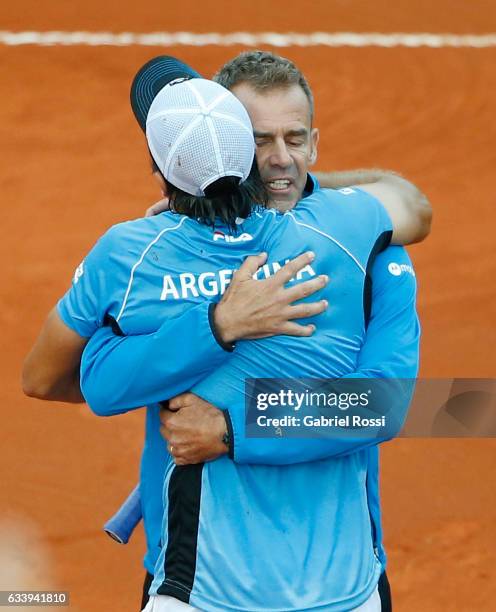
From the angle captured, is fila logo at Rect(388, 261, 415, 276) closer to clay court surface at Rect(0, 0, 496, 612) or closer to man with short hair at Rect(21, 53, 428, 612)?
man with short hair at Rect(21, 53, 428, 612)

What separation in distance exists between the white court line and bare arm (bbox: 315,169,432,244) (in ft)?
24.4

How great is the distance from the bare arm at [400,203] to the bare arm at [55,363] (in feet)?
3.71

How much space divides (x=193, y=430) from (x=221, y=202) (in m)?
0.71

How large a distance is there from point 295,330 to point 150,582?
3.14 ft

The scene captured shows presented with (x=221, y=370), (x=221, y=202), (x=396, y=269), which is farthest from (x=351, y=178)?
(x=221, y=370)

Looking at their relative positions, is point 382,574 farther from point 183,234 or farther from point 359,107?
point 359,107

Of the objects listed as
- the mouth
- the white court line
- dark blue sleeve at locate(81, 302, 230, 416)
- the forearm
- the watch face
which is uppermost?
the white court line

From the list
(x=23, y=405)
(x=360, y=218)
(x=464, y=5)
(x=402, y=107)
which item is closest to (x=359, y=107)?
(x=402, y=107)

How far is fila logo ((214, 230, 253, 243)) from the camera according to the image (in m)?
3.51

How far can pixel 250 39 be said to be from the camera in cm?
1166

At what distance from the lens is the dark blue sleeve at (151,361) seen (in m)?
3.36

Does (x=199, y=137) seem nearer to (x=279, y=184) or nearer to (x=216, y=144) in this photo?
(x=216, y=144)

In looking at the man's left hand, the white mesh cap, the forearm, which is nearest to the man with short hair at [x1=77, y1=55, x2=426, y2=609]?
the man's left hand

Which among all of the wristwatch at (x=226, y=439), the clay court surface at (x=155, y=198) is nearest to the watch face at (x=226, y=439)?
the wristwatch at (x=226, y=439)
